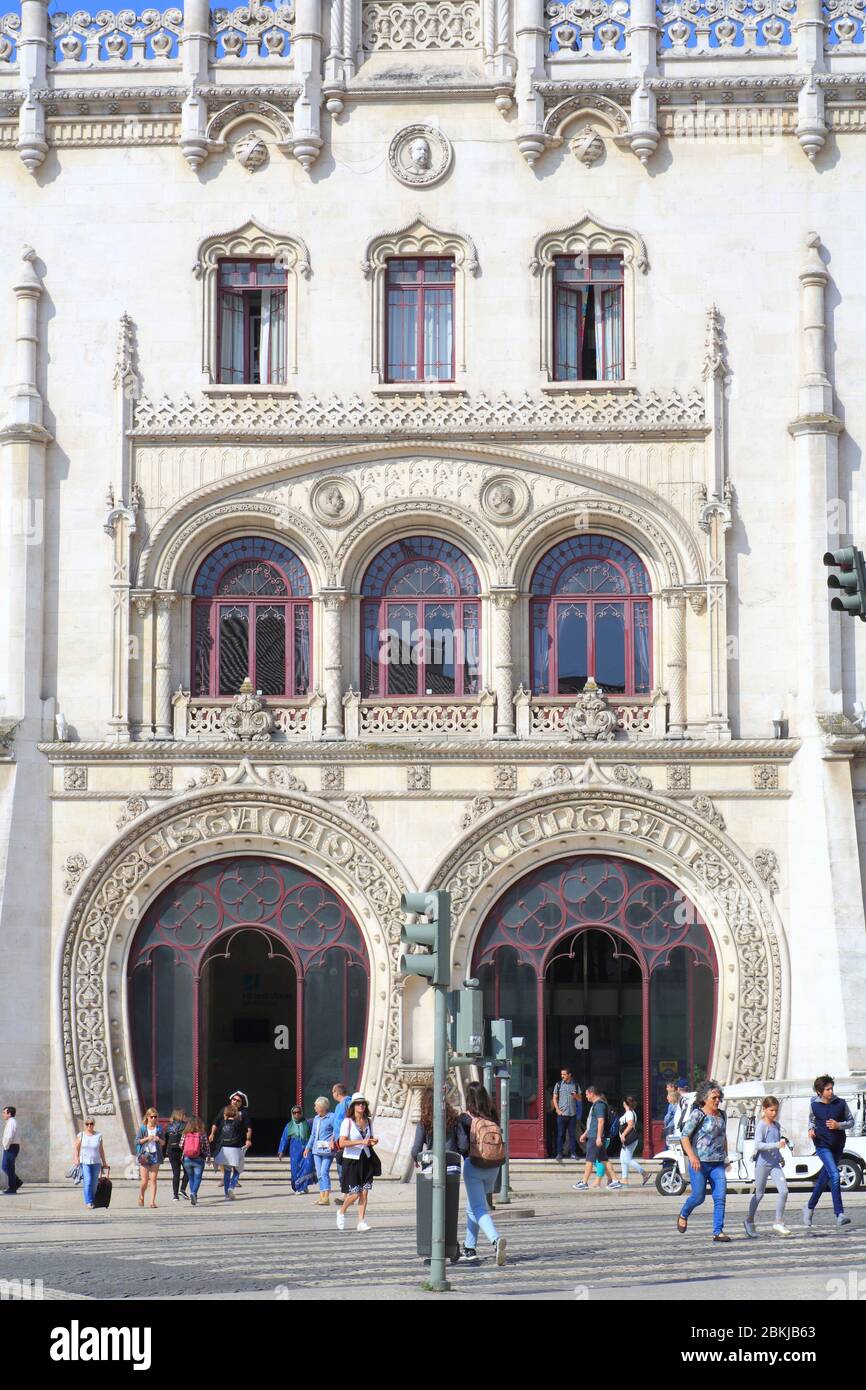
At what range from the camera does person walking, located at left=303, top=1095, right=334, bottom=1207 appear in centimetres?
3092

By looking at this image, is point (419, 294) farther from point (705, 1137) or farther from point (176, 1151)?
point (705, 1137)

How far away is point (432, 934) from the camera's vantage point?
20.7 m

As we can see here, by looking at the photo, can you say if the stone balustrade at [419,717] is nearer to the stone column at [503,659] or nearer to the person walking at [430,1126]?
the stone column at [503,659]

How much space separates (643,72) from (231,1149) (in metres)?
19.8

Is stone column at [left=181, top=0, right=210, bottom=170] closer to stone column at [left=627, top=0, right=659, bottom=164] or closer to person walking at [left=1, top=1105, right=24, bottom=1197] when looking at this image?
stone column at [left=627, top=0, right=659, bottom=164]

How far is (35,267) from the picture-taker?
39000 millimetres

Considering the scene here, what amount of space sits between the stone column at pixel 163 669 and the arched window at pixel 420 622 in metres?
3.36

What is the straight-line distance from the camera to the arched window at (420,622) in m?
38.3

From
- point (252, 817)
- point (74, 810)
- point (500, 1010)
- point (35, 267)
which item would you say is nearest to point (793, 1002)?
point (500, 1010)

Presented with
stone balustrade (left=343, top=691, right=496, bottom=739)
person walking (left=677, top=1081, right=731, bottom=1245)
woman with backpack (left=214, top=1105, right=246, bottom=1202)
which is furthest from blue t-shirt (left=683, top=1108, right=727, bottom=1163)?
stone balustrade (left=343, top=691, right=496, bottom=739)

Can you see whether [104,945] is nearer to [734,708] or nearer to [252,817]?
[252,817]

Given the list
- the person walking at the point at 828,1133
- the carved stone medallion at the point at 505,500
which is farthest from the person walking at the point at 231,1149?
the carved stone medallion at the point at 505,500

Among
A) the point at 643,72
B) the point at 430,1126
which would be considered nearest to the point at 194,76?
the point at 643,72

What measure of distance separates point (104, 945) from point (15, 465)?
847cm
